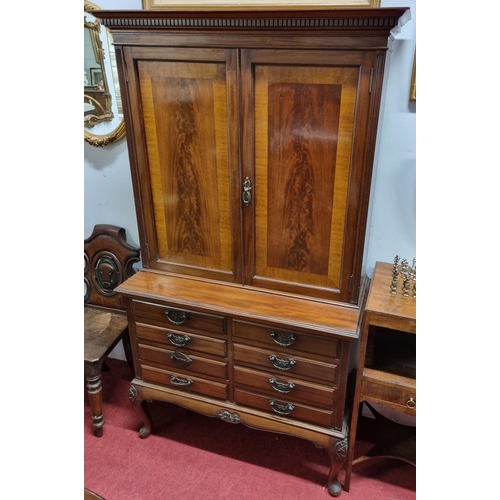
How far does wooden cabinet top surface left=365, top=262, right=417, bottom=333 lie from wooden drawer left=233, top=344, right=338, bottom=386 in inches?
10.3

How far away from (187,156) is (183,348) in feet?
2.67

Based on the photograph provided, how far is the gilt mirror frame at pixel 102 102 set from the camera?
189 centimetres

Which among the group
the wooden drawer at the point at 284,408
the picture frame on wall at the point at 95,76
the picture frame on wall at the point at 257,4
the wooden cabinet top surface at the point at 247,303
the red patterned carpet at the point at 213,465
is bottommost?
the red patterned carpet at the point at 213,465

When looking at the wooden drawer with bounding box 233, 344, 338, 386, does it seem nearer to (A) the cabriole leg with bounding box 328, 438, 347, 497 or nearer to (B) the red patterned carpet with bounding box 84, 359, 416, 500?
(A) the cabriole leg with bounding box 328, 438, 347, 497

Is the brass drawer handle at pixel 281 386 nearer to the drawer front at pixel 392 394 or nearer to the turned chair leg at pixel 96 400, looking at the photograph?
the drawer front at pixel 392 394

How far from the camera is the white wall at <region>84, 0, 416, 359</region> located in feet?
5.04

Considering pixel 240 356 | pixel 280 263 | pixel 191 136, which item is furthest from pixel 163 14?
pixel 240 356

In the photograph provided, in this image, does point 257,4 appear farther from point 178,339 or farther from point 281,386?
point 281,386

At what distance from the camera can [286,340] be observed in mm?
1521

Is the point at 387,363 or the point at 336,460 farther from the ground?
the point at 387,363

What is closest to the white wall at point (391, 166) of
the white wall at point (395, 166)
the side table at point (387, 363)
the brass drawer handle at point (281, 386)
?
the white wall at point (395, 166)

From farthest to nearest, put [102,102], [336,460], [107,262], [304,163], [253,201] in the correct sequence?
[107,262] → [102,102] → [336,460] → [253,201] → [304,163]

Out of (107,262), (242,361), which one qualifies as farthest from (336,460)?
(107,262)

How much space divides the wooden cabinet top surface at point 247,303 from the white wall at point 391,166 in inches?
16.0
